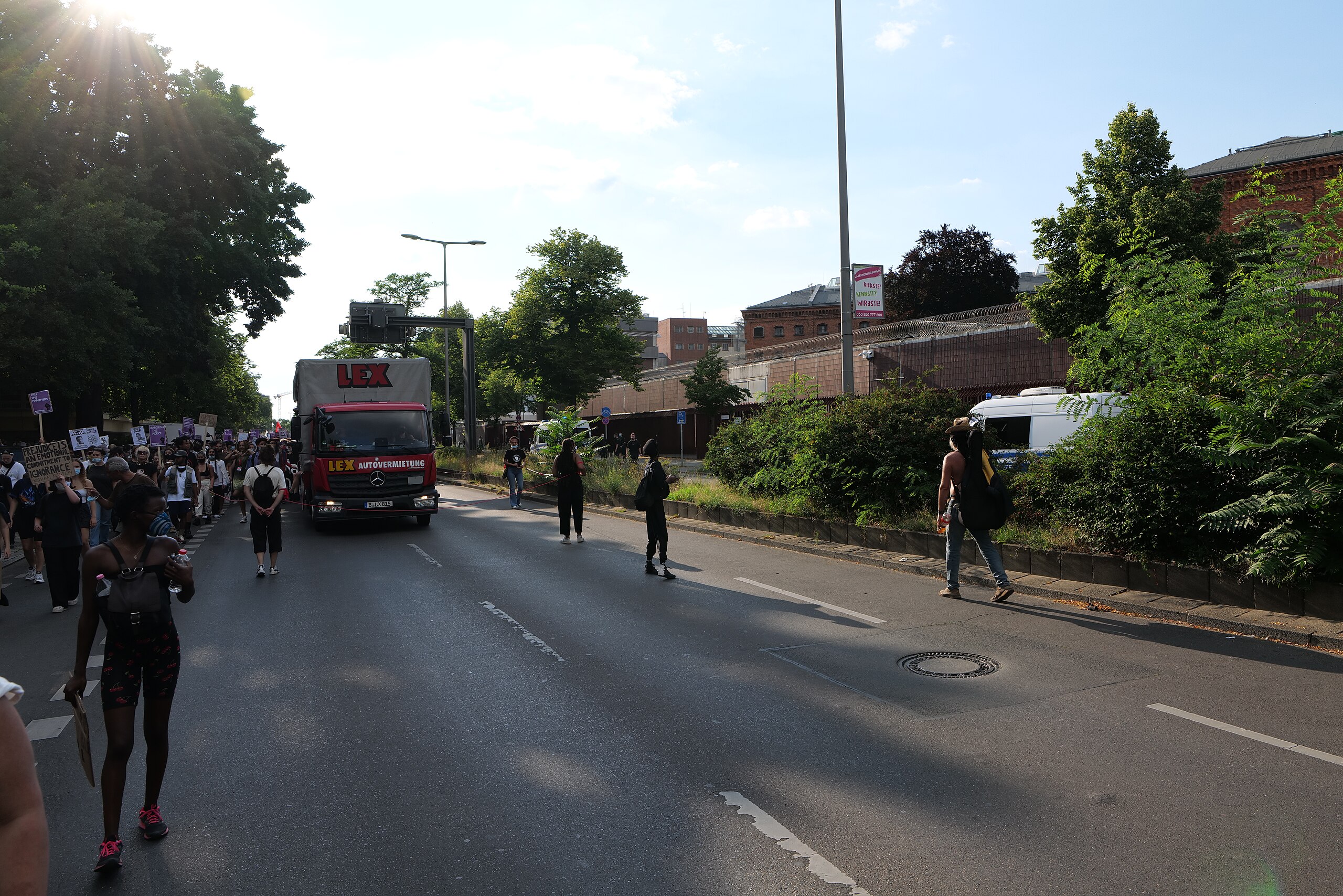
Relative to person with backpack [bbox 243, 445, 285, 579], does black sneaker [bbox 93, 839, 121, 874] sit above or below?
below

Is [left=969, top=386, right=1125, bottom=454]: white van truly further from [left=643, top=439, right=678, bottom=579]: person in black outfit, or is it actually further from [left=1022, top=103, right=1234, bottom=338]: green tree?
[left=1022, top=103, right=1234, bottom=338]: green tree

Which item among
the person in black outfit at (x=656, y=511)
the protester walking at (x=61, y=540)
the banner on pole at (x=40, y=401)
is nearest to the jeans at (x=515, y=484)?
the banner on pole at (x=40, y=401)

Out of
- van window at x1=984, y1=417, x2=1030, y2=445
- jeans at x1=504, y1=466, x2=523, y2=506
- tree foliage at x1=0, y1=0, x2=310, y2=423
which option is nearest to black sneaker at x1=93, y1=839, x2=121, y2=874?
van window at x1=984, y1=417, x2=1030, y2=445

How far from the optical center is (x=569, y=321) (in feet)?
170

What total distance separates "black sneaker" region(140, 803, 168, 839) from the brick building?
160ft

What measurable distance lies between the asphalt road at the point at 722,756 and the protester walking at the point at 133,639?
0.31 meters

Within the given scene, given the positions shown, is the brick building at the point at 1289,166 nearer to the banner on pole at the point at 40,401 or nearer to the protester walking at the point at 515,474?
the protester walking at the point at 515,474

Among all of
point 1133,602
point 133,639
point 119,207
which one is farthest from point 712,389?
point 133,639

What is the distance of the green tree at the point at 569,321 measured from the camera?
50781 millimetres

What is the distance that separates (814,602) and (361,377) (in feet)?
47.8

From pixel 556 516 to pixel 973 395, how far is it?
20.3 metres

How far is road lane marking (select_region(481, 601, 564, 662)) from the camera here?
292 inches

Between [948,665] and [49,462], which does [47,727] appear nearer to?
[948,665]

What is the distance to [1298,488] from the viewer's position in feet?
24.9
